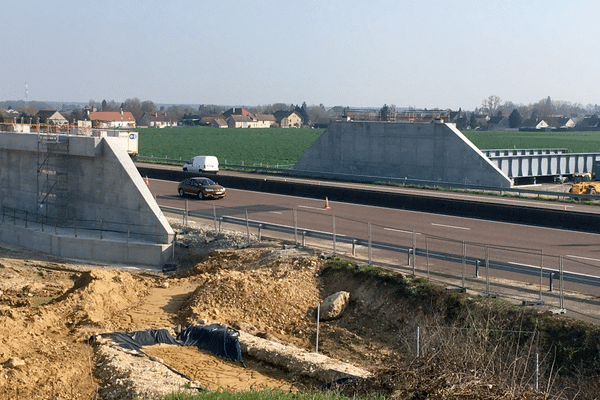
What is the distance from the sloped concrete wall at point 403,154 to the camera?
43.5m

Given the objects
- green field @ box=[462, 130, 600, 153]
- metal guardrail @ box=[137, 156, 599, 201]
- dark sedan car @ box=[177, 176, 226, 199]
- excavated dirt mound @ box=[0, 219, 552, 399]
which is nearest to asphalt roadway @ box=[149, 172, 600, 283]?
dark sedan car @ box=[177, 176, 226, 199]

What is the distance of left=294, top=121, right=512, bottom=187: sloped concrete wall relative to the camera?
143 ft

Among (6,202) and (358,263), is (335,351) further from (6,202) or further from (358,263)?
(6,202)

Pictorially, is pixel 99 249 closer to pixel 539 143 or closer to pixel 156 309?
pixel 156 309

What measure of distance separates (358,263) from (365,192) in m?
15.1

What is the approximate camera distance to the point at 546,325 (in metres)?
15.9

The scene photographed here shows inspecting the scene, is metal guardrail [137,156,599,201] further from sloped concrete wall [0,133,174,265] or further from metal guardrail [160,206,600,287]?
sloped concrete wall [0,133,174,265]

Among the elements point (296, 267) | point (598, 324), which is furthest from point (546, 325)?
point (296, 267)

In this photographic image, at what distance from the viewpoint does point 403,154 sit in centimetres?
4672

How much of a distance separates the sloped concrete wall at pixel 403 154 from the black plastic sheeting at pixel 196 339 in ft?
97.6

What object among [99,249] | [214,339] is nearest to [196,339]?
[214,339]

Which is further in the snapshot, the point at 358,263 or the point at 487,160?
the point at 487,160

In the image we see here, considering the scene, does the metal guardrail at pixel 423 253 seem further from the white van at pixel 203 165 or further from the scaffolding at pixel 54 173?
the white van at pixel 203 165

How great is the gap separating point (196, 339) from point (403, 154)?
3245 centimetres
